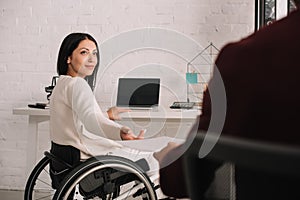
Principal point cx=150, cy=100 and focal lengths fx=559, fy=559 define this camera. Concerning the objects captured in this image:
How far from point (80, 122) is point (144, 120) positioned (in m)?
0.82

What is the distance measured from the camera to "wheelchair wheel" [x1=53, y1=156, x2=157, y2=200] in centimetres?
212

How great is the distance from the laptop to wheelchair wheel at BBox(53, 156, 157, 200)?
1229 mm

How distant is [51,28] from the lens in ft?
12.6

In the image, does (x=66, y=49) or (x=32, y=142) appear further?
(x=32, y=142)

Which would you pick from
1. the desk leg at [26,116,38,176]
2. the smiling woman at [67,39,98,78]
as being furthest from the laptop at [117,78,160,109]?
the smiling woman at [67,39,98,78]

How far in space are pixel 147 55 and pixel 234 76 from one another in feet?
10.1

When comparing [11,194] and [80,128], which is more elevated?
[80,128]

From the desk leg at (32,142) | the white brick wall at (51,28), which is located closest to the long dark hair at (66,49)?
the desk leg at (32,142)

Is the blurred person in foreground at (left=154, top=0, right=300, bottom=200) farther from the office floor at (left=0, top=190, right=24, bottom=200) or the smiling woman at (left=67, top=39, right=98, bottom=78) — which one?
the office floor at (left=0, top=190, right=24, bottom=200)

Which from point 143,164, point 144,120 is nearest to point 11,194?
point 144,120

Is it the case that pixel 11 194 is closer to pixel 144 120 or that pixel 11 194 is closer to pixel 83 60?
pixel 144 120

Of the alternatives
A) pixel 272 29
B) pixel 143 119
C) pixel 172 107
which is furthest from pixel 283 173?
pixel 172 107

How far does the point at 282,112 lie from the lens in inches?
28.1

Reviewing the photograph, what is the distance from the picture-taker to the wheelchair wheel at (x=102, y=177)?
2.12 meters
